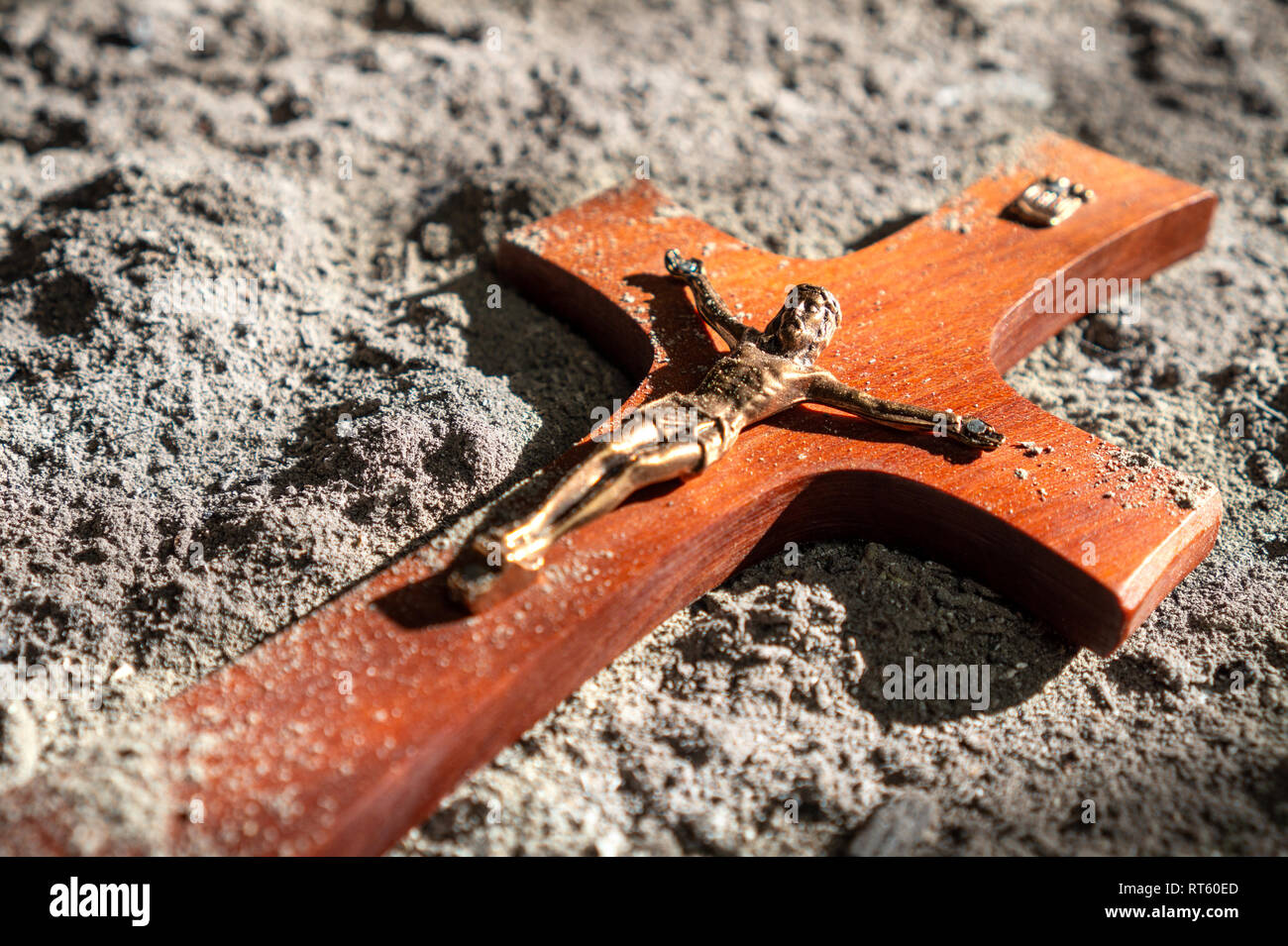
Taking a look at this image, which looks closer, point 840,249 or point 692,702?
point 692,702

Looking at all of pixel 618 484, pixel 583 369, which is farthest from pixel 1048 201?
pixel 618 484

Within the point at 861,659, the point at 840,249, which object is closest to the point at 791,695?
the point at 861,659

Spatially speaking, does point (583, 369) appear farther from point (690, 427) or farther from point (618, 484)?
point (618, 484)

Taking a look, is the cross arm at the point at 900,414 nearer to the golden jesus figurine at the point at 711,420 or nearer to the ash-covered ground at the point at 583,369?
the golden jesus figurine at the point at 711,420

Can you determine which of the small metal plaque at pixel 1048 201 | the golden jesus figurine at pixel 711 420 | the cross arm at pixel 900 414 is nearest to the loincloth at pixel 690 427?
the golden jesus figurine at pixel 711 420

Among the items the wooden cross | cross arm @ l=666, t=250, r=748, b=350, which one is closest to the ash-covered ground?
the wooden cross
